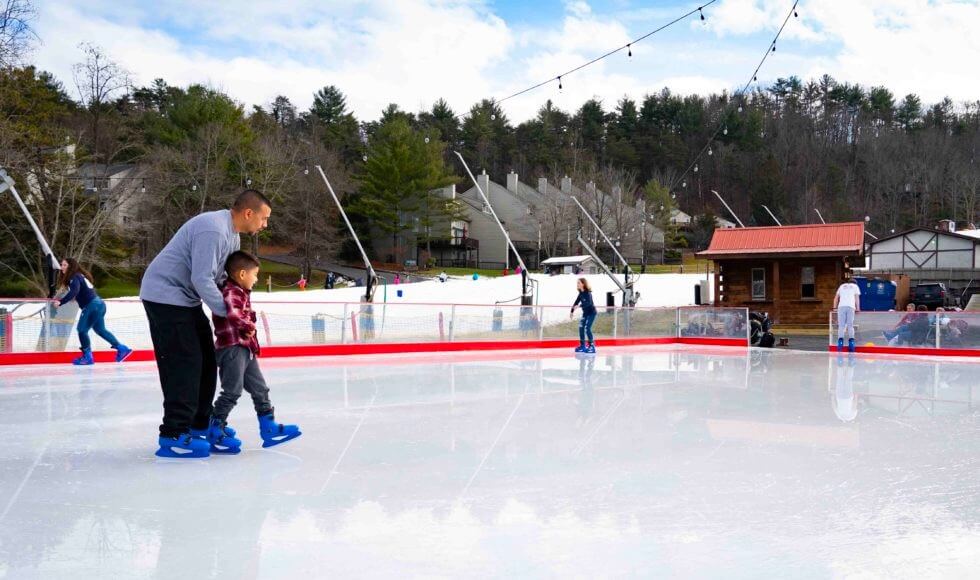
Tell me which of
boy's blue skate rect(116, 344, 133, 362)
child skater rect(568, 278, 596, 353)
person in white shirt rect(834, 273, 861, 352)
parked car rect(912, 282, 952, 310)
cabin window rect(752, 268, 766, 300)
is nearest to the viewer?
boy's blue skate rect(116, 344, 133, 362)

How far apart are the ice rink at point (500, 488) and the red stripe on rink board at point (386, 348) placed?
8.98 feet

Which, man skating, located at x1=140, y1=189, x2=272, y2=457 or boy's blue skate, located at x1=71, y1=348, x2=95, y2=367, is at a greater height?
man skating, located at x1=140, y1=189, x2=272, y2=457

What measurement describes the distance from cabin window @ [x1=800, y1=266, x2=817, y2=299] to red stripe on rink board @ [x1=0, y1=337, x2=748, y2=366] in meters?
12.0

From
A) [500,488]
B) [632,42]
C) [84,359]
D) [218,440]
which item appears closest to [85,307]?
[84,359]

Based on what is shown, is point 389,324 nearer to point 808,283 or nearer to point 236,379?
point 236,379

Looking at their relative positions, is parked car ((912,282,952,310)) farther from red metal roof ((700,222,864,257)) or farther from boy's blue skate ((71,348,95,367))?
boy's blue skate ((71,348,95,367))

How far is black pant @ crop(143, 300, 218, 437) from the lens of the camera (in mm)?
4836

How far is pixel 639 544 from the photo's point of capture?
3.44 m

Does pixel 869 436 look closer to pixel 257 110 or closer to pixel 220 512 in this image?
pixel 220 512

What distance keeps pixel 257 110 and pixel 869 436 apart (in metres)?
74.6

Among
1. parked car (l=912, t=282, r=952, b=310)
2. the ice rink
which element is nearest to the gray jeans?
the ice rink

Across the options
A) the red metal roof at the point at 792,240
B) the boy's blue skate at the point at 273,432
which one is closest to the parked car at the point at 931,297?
the red metal roof at the point at 792,240

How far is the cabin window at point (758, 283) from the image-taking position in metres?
30.0

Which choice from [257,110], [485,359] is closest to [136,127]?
[257,110]
